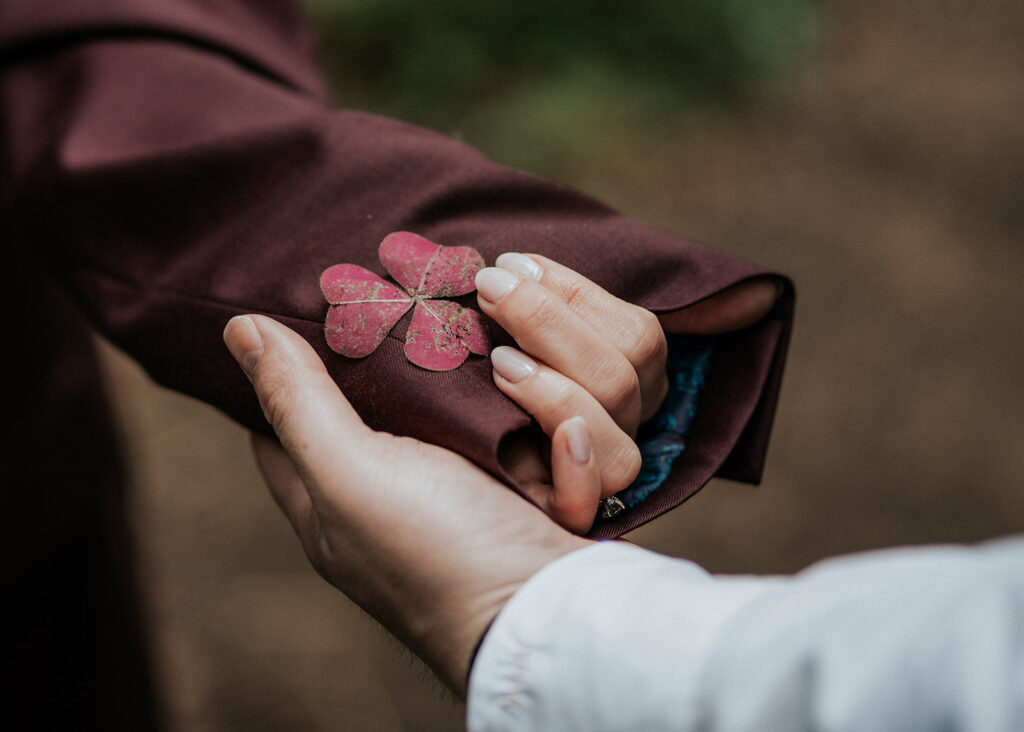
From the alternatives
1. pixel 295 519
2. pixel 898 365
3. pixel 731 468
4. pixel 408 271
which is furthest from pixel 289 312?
pixel 898 365

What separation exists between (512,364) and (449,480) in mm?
124

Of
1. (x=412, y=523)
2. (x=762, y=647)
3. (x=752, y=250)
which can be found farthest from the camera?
(x=752, y=250)

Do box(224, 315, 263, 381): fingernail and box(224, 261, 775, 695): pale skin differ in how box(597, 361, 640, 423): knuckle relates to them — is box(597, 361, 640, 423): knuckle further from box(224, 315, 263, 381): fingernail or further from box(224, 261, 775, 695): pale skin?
box(224, 315, 263, 381): fingernail

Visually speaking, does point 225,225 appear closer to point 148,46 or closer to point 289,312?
point 289,312

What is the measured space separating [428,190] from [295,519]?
38 cm

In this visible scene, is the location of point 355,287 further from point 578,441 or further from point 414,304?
point 578,441

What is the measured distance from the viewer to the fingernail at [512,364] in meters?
0.70

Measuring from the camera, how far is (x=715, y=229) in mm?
2627

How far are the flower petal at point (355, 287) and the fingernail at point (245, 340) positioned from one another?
0.08 meters

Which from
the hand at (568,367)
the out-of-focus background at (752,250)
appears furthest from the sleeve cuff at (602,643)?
the out-of-focus background at (752,250)

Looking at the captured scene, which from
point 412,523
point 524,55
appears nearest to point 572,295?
point 412,523

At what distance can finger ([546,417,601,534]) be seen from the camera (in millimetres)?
656

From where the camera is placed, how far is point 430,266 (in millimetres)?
745

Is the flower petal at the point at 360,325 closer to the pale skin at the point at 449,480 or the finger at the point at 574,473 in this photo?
the pale skin at the point at 449,480
